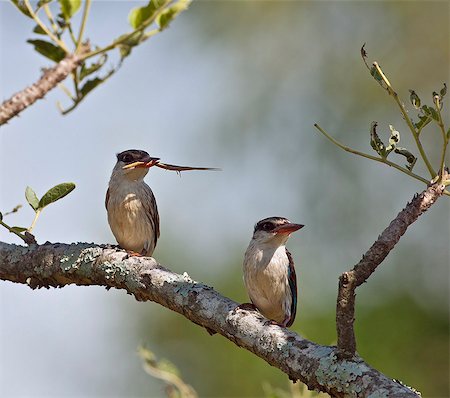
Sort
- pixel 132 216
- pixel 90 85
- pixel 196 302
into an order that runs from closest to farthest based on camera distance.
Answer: pixel 90 85, pixel 196 302, pixel 132 216

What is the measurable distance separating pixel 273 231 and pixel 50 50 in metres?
2.48

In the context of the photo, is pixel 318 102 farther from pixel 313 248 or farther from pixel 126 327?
Answer: pixel 126 327

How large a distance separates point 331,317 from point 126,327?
4101mm

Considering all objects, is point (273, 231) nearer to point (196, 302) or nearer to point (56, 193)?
point (196, 302)

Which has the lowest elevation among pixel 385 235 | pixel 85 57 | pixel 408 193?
pixel 385 235

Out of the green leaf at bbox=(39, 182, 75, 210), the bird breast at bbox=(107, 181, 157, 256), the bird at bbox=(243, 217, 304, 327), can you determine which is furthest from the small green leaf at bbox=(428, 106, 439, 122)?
the bird breast at bbox=(107, 181, 157, 256)

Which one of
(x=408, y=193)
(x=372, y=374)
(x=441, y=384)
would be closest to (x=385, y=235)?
(x=372, y=374)

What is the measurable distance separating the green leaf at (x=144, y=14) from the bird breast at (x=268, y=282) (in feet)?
8.06

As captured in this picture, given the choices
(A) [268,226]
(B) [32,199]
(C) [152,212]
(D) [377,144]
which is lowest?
(B) [32,199]

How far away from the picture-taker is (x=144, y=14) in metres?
3.06

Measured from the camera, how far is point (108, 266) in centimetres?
395

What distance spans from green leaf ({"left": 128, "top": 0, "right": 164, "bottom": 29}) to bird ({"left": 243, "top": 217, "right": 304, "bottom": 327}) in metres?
2.30

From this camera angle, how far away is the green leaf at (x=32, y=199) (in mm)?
3717

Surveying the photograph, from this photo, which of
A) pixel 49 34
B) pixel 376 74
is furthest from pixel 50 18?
pixel 376 74
